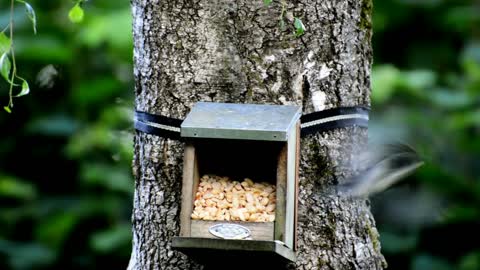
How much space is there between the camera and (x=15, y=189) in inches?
234

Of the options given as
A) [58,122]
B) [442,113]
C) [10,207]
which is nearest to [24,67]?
[58,122]

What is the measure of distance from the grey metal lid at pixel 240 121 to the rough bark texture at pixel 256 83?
0.10 metres

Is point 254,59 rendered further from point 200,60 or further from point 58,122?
point 58,122

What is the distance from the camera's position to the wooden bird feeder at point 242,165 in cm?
223

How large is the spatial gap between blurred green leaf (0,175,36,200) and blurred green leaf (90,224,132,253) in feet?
2.08

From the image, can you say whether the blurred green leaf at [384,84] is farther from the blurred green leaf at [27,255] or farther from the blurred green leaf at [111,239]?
the blurred green leaf at [27,255]

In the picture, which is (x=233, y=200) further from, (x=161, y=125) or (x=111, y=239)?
(x=111, y=239)

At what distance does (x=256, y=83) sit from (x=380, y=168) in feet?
1.50

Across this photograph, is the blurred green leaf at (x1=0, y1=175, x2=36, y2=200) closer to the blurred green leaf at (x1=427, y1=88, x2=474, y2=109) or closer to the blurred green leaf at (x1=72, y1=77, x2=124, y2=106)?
the blurred green leaf at (x1=72, y1=77, x2=124, y2=106)

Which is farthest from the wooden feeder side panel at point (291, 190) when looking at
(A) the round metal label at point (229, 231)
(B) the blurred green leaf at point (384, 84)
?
(B) the blurred green leaf at point (384, 84)

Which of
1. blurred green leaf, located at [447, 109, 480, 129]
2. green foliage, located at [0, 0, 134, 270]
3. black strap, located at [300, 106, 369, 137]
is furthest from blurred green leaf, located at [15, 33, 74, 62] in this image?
black strap, located at [300, 106, 369, 137]

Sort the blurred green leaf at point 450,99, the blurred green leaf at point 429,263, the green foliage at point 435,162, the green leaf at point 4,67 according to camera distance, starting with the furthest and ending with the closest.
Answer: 1. the blurred green leaf at point 450,99
2. the blurred green leaf at point 429,263
3. the green foliage at point 435,162
4. the green leaf at point 4,67

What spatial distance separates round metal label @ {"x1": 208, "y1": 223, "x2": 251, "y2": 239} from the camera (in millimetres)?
2258

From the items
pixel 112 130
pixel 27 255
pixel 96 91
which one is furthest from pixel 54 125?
pixel 112 130
